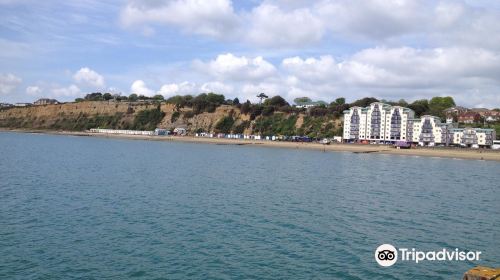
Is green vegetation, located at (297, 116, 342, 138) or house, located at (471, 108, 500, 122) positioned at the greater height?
house, located at (471, 108, 500, 122)

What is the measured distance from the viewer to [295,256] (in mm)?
16656

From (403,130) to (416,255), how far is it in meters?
100

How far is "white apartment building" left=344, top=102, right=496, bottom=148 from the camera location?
104 metres

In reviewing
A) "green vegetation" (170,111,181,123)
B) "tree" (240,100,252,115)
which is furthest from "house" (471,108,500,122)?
"green vegetation" (170,111,181,123)

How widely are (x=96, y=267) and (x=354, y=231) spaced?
11.7 metres

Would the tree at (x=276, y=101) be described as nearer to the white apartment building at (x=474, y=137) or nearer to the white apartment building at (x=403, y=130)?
the white apartment building at (x=403, y=130)

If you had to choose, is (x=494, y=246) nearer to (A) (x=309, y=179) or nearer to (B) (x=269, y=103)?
(A) (x=309, y=179)

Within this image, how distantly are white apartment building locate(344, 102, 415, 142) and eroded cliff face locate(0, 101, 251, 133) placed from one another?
37662 mm

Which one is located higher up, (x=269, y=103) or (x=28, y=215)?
(x=269, y=103)

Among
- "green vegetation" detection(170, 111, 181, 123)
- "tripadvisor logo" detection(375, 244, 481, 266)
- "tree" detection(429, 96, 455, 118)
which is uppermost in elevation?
"tree" detection(429, 96, 455, 118)

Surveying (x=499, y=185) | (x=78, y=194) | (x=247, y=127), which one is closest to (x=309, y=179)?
(x=499, y=185)

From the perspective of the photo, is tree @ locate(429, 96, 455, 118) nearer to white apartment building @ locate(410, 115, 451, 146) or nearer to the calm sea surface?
white apartment building @ locate(410, 115, 451, 146)

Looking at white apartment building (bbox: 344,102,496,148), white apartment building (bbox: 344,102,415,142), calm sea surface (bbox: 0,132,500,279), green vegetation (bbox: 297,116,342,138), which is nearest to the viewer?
calm sea surface (bbox: 0,132,500,279)

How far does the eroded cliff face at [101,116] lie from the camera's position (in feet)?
474
